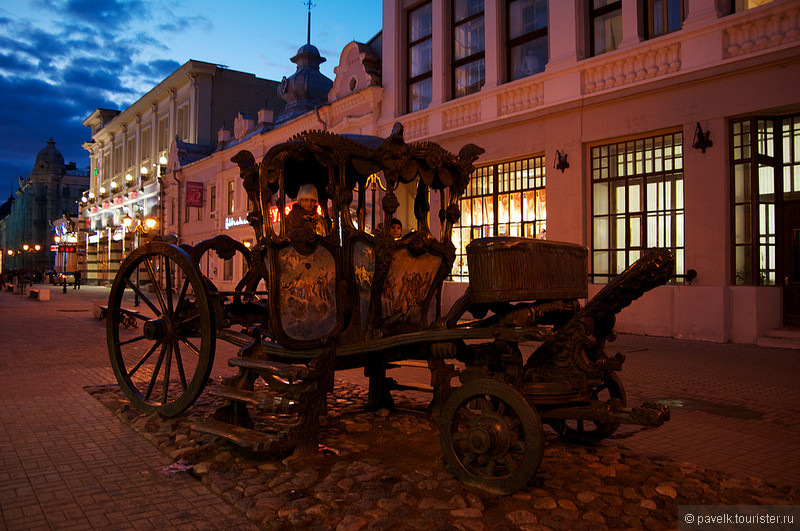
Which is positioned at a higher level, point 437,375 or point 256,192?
point 256,192

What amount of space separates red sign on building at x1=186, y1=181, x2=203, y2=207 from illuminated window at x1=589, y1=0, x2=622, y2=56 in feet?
75.5

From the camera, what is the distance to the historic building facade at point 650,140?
11.6 m

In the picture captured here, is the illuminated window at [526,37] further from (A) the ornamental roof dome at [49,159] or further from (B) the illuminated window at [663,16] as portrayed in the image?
(A) the ornamental roof dome at [49,159]

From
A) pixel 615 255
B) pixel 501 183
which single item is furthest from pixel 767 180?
pixel 501 183

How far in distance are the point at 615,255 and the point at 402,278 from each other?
9576 millimetres

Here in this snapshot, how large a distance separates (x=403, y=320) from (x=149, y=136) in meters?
43.1

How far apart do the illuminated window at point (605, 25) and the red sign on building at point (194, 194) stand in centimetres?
2300

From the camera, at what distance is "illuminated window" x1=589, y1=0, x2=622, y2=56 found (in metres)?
14.0

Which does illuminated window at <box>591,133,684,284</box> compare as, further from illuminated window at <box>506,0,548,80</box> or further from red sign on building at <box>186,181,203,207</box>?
red sign on building at <box>186,181,203,207</box>

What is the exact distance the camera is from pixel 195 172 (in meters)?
34.3

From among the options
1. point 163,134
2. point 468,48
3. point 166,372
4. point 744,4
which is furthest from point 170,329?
point 163,134

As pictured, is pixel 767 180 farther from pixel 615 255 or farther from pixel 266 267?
pixel 266 267

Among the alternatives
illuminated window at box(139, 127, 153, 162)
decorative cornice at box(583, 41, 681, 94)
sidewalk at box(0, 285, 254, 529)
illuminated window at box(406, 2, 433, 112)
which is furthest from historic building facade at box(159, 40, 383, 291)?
sidewalk at box(0, 285, 254, 529)

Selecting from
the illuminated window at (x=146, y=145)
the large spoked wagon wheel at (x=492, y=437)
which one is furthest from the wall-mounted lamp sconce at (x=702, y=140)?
the illuminated window at (x=146, y=145)
